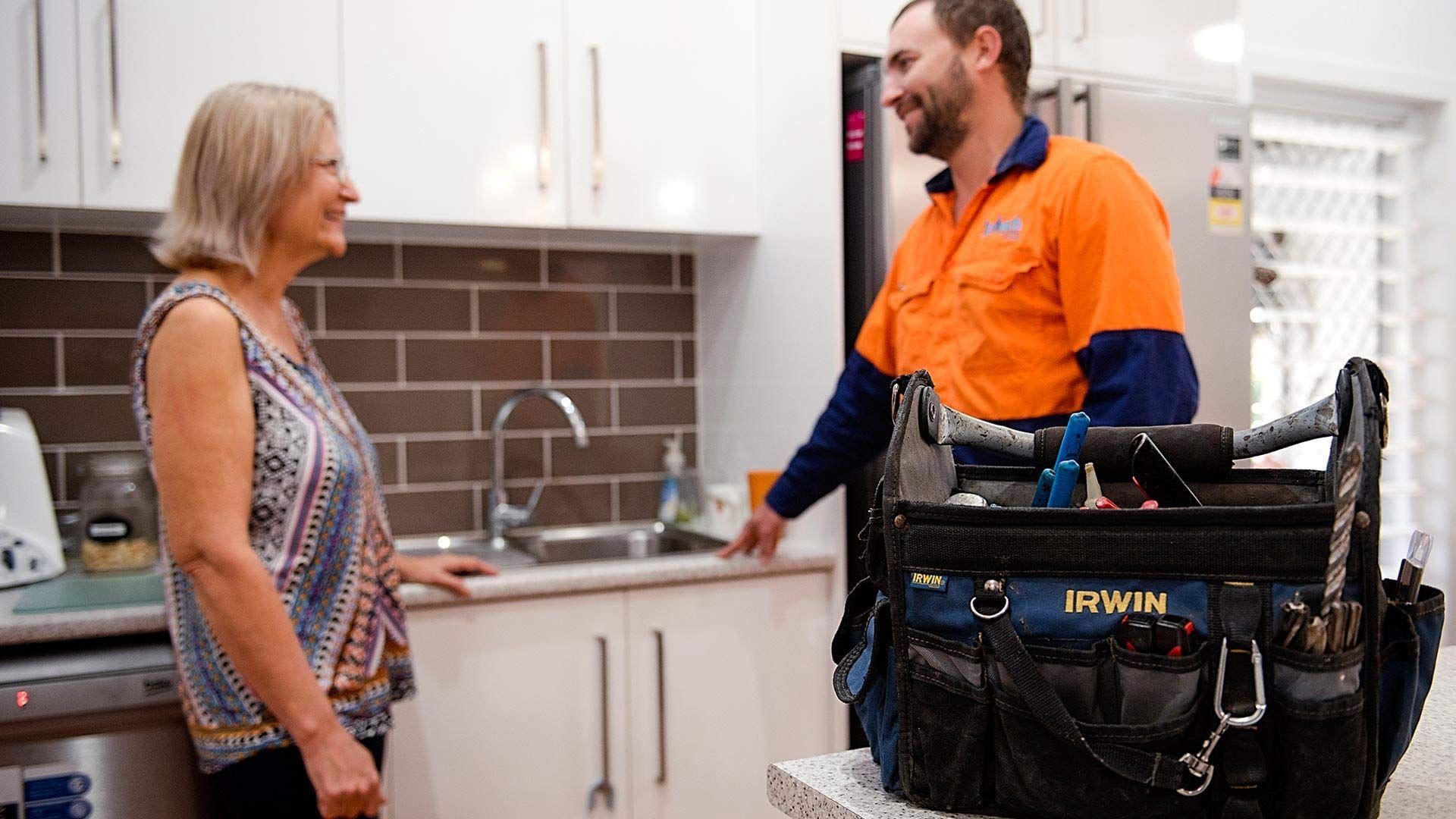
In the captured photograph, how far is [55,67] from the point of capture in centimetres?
193

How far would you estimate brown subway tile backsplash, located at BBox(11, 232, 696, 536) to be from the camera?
2.23 metres

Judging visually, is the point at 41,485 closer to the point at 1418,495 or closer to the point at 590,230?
the point at 590,230

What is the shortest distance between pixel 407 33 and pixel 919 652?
180 cm

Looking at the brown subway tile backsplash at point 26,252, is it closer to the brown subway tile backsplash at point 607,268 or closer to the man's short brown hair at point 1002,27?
the brown subway tile backsplash at point 607,268

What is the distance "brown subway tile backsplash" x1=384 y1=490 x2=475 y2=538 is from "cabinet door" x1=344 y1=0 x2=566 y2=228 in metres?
0.65

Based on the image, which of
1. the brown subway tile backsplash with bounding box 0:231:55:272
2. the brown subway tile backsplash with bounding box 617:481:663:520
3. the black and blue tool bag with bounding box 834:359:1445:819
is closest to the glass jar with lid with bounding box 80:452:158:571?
the brown subway tile backsplash with bounding box 0:231:55:272

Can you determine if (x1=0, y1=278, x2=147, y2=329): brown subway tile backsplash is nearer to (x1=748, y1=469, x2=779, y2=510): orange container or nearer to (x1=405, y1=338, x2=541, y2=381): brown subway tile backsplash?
(x1=405, y1=338, x2=541, y2=381): brown subway tile backsplash

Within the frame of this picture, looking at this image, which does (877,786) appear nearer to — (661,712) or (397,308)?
(661,712)

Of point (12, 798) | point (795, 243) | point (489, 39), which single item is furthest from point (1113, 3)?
point (12, 798)

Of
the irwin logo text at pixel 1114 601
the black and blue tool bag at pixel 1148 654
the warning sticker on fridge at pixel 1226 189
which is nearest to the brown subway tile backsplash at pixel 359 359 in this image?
Answer: the warning sticker on fridge at pixel 1226 189

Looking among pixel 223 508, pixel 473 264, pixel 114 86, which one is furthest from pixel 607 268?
pixel 223 508

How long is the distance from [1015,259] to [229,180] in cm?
109

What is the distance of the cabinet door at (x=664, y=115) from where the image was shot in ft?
7.52

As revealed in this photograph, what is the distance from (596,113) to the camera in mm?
2289
